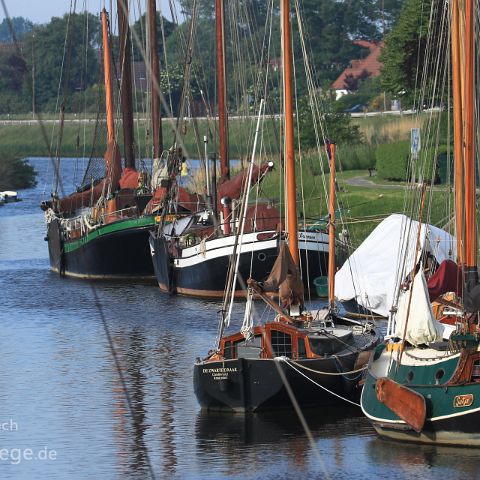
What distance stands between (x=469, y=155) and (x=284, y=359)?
5211 millimetres

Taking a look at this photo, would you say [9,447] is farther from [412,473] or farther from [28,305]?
[28,305]

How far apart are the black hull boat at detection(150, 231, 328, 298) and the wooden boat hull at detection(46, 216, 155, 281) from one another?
2619 millimetres

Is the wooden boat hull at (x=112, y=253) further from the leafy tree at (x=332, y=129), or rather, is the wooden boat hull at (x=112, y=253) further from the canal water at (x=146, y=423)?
the leafy tree at (x=332, y=129)

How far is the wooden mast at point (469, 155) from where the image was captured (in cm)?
3025

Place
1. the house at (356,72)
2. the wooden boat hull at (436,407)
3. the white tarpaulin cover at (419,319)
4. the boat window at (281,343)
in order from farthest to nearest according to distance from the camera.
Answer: the house at (356,72)
the boat window at (281,343)
the white tarpaulin cover at (419,319)
the wooden boat hull at (436,407)

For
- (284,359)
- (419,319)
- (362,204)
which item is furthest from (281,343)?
(362,204)

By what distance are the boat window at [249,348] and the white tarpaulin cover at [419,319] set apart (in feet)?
11.9

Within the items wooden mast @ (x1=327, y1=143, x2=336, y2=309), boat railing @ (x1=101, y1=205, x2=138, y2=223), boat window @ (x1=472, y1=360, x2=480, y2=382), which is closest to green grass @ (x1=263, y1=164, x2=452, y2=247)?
boat railing @ (x1=101, y1=205, x2=138, y2=223)

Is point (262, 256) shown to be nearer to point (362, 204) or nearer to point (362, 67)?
point (362, 204)

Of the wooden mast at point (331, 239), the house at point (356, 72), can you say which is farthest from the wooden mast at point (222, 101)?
the house at point (356, 72)

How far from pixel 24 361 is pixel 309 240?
11.8m

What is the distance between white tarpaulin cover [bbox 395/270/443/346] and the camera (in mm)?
30203

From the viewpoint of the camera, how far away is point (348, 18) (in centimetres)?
18638

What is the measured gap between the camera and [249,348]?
3350 cm
